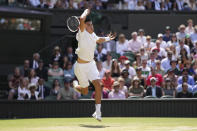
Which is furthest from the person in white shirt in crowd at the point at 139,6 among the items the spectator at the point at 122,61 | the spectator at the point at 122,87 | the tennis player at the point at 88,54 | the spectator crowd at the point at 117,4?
the tennis player at the point at 88,54

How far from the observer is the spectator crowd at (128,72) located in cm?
1706

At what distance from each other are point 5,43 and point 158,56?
20.7 ft

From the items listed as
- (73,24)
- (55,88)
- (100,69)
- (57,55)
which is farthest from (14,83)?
(73,24)

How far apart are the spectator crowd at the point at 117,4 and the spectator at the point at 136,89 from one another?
745 cm

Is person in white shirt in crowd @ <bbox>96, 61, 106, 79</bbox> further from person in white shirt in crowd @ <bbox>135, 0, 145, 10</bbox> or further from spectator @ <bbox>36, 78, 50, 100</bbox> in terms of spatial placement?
person in white shirt in crowd @ <bbox>135, 0, 145, 10</bbox>

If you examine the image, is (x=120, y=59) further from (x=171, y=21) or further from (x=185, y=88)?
(x=171, y=21)

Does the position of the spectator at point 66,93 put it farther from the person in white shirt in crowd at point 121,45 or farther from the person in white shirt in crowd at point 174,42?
the person in white shirt in crowd at point 174,42

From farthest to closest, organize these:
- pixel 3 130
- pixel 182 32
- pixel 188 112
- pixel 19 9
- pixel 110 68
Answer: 1. pixel 19 9
2. pixel 182 32
3. pixel 110 68
4. pixel 188 112
5. pixel 3 130

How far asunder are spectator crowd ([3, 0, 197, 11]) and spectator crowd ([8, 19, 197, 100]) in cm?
317

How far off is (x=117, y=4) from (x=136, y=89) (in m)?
8.58

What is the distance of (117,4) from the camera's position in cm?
2508

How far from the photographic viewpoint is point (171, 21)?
2372 cm

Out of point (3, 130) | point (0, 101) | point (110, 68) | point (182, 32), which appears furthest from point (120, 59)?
point (3, 130)

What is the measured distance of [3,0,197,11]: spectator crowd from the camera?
2397 centimetres
